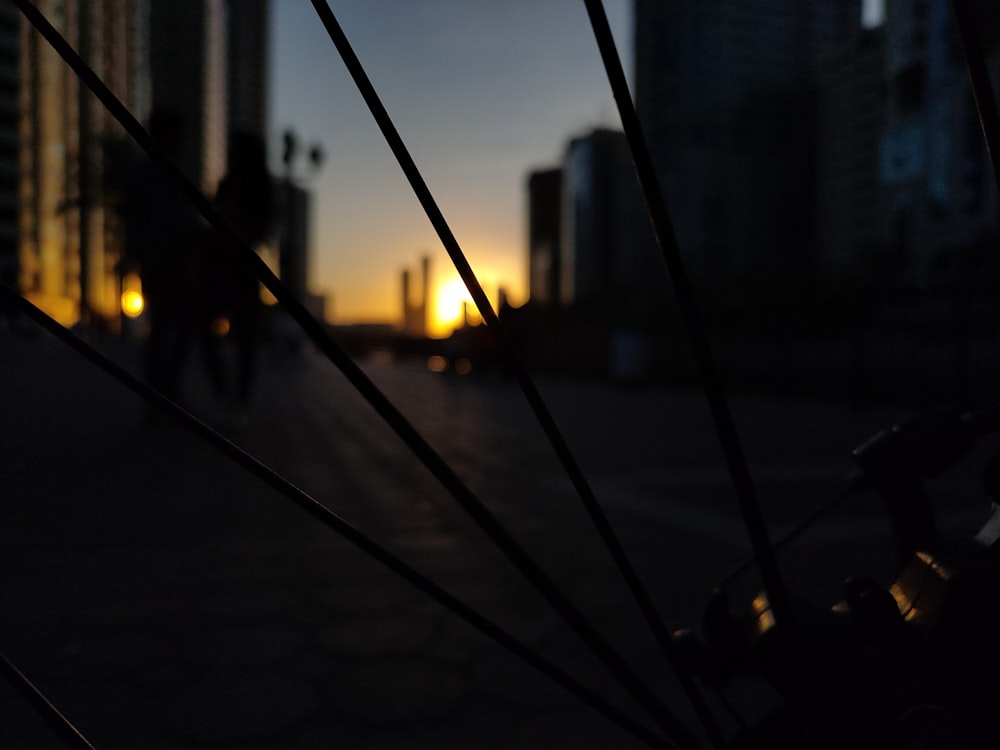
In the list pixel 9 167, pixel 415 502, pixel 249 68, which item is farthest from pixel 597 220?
pixel 415 502

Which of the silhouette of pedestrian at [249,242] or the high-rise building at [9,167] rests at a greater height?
the high-rise building at [9,167]

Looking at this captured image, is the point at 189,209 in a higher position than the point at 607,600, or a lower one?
higher

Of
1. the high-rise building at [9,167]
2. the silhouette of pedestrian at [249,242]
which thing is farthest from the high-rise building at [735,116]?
the silhouette of pedestrian at [249,242]

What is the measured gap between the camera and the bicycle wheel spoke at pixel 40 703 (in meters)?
0.80

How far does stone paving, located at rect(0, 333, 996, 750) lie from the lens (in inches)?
69.9

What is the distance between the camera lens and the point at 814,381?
39.9 feet

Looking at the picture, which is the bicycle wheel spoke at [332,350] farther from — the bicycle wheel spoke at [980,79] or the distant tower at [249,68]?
the distant tower at [249,68]

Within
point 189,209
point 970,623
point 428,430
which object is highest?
point 189,209

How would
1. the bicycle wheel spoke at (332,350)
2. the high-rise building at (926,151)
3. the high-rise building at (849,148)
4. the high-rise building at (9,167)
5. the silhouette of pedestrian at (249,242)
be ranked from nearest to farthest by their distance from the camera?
the bicycle wheel spoke at (332,350), the silhouette of pedestrian at (249,242), the high-rise building at (926,151), the high-rise building at (9,167), the high-rise building at (849,148)

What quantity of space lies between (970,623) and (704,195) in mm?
135087

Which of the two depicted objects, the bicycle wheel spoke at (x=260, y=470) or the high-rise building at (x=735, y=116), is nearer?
the bicycle wheel spoke at (x=260, y=470)

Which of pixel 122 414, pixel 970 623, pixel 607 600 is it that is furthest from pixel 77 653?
pixel 122 414

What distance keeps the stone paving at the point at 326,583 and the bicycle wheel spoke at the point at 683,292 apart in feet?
3.34

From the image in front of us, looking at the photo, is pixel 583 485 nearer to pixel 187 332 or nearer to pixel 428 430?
pixel 187 332
